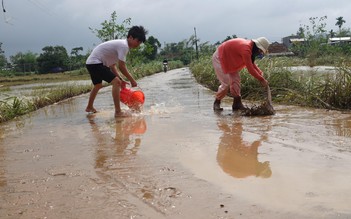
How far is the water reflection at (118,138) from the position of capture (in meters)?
3.61

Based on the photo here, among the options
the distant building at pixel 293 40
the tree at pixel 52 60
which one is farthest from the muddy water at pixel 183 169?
the tree at pixel 52 60

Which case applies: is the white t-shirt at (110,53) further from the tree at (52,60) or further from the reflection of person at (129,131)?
the tree at (52,60)

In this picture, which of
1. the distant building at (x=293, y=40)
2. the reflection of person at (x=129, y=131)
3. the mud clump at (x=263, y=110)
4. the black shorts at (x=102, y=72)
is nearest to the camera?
the reflection of person at (x=129, y=131)

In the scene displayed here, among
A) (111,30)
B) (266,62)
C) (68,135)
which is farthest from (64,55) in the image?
(68,135)

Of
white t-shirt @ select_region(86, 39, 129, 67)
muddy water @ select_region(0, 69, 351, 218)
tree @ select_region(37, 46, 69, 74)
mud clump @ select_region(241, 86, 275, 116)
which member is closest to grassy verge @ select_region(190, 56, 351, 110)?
muddy water @ select_region(0, 69, 351, 218)

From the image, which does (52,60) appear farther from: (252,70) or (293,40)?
(252,70)

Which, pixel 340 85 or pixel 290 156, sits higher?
pixel 340 85

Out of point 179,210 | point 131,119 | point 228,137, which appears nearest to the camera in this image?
point 179,210

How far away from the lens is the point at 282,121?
5031 mm

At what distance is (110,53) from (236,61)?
196 centimetres

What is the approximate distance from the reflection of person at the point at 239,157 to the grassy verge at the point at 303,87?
2.28m

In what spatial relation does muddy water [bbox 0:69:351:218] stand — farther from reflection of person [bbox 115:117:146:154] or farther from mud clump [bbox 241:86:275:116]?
mud clump [bbox 241:86:275:116]

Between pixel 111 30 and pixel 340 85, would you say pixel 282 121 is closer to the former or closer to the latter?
pixel 340 85

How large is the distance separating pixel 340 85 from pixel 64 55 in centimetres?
4791
